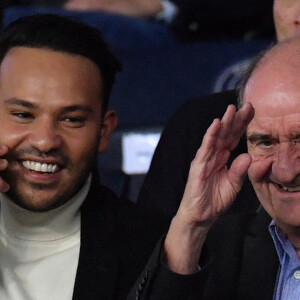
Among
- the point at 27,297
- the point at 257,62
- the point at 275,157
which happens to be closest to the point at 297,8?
the point at 257,62

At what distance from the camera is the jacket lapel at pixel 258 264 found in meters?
2.17

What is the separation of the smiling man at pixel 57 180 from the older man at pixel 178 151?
0.76 feet

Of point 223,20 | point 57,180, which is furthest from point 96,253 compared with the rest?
point 223,20

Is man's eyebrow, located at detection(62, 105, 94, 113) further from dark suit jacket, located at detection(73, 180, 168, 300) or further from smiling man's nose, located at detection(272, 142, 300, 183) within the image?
smiling man's nose, located at detection(272, 142, 300, 183)

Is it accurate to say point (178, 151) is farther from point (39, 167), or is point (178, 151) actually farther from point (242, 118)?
point (242, 118)

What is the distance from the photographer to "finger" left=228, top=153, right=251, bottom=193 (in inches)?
79.7

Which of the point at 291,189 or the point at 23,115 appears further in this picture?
the point at 23,115

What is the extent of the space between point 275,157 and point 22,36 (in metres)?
0.69

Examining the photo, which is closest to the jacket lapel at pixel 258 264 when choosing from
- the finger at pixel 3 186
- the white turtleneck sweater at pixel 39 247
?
the white turtleneck sweater at pixel 39 247

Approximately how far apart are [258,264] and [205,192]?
0.79 ft

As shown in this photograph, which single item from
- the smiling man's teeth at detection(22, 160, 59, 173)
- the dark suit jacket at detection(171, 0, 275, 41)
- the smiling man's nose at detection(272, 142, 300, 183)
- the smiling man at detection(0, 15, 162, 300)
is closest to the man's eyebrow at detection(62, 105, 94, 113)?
the smiling man at detection(0, 15, 162, 300)

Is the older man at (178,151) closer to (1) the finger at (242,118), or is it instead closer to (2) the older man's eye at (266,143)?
(2) the older man's eye at (266,143)

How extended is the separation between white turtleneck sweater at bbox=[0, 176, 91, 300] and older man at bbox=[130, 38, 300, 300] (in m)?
0.31

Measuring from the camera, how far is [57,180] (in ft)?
7.75
